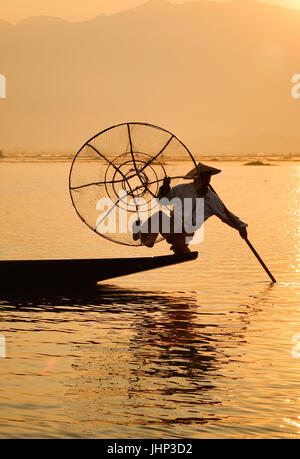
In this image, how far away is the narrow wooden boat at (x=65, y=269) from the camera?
54.5 ft

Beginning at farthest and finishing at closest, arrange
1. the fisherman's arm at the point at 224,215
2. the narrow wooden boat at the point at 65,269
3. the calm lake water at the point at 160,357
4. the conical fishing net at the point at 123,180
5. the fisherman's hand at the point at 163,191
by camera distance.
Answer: the narrow wooden boat at the point at 65,269 < the conical fishing net at the point at 123,180 < the fisherman's arm at the point at 224,215 < the fisherman's hand at the point at 163,191 < the calm lake water at the point at 160,357

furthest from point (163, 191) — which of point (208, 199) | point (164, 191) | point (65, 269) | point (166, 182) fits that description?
point (65, 269)

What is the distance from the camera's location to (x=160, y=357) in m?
12.4

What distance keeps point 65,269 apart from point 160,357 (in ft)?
15.3

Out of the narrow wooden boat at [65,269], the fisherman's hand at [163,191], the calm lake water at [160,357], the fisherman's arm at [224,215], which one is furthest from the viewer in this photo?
the narrow wooden boat at [65,269]

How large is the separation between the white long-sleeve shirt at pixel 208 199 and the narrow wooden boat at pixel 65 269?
32.8 inches

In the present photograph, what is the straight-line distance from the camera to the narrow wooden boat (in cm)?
1662

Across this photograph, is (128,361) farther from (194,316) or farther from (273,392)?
(194,316)

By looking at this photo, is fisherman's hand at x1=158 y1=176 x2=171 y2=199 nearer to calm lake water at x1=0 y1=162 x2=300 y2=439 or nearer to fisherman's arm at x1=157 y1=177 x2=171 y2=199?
fisherman's arm at x1=157 y1=177 x2=171 y2=199

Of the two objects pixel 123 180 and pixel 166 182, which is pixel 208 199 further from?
pixel 123 180

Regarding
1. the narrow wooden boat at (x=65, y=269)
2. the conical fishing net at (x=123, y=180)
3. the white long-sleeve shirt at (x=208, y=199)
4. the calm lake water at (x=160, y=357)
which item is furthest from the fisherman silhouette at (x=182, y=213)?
the calm lake water at (x=160, y=357)

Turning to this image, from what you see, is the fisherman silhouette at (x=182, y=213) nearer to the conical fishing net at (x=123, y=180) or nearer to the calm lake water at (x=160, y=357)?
the conical fishing net at (x=123, y=180)

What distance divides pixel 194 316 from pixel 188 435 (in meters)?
5.88

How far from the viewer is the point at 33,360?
39.6 feet
